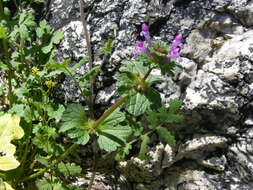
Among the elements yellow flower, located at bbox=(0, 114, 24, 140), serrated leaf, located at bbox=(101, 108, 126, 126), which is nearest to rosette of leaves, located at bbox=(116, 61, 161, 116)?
serrated leaf, located at bbox=(101, 108, 126, 126)

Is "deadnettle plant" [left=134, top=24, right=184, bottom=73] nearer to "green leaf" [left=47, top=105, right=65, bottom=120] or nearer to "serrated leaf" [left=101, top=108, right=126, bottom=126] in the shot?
"serrated leaf" [left=101, top=108, right=126, bottom=126]

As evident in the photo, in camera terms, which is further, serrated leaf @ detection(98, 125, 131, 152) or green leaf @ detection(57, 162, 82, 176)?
green leaf @ detection(57, 162, 82, 176)

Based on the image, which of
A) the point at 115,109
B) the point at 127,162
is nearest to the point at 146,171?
the point at 127,162

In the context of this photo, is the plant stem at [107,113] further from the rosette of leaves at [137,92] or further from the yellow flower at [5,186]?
the yellow flower at [5,186]

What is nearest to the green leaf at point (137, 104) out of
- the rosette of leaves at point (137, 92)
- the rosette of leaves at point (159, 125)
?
the rosette of leaves at point (137, 92)

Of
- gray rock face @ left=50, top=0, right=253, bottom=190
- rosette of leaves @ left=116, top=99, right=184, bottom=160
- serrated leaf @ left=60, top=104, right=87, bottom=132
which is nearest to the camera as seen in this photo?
serrated leaf @ left=60, top=104, right=87, bottom=132
